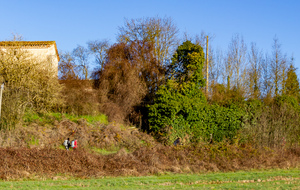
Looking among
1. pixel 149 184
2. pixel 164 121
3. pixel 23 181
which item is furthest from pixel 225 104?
pixel 23 181

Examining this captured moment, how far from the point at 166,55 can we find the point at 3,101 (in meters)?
17.2

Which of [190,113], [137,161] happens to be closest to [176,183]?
[137,161]

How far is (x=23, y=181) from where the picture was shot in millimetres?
12117

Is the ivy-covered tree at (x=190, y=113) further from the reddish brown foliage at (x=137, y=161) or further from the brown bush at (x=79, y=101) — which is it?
the reddish brown foliage at (x=137, y=161)

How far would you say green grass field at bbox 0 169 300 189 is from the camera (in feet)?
35.7

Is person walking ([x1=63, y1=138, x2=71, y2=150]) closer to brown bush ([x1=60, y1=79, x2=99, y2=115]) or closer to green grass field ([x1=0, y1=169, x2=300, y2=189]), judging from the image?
brown bush ([x1=60, y1=79, x2=99, y2=115])

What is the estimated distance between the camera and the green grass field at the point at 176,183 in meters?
10.9

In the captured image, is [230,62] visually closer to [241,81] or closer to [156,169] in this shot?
[241,81]

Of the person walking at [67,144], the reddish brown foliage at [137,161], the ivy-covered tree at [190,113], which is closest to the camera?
the reddish brown foliage at [137,161]

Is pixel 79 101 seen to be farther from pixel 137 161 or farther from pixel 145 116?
pixel 137 161

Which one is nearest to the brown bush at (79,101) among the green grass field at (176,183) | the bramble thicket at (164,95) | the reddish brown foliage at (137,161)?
the bramble thicket at (164,95)

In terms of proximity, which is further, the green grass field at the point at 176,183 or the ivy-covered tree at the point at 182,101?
the ivy-covered tree at the point at 182,101

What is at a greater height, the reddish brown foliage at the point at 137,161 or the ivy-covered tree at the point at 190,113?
the ivy-covered tree at the point at 190,113

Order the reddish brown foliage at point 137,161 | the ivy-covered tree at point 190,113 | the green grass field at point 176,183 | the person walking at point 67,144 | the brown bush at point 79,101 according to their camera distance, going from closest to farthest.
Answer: the green grass field at point 176,183
the reddish brown foliage at point 137,161
the person walking at point 67,144
the ivy-covered tree at point 190,113
the brown bush at point 79,101
